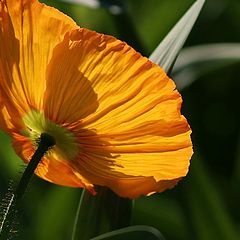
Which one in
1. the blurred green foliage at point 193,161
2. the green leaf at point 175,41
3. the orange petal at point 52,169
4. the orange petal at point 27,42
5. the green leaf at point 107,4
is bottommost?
the blurred green foliage at point 193,161

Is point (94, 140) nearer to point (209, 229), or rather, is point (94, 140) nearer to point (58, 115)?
point (58, 115)

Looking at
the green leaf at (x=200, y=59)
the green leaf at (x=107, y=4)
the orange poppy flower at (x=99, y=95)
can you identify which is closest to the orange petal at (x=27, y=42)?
the orange poppy flower at (x=99, y=95)

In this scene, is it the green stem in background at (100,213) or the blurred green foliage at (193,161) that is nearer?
the green stem in background at (100,213)

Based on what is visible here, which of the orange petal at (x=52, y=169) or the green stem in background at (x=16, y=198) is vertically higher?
the green stem in background at (x=16, y=198)

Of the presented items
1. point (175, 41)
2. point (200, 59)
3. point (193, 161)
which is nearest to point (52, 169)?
point (175, 41)

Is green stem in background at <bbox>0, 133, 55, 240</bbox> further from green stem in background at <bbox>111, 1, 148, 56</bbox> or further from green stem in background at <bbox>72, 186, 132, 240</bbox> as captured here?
green stem in background at <bbox>111, 1, 148, 56</bbox>

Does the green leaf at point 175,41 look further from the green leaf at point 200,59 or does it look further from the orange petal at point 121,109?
the green leaf at point 200,59

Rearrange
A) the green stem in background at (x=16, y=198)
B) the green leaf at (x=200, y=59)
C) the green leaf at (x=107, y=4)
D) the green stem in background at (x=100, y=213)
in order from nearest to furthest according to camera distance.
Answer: the green stem in background at (x=16, y=198)
the green stem in background at (x=100, y=213)
the green leaf at (x=107, y=4)
the green leaf at (x=200, y=59)
